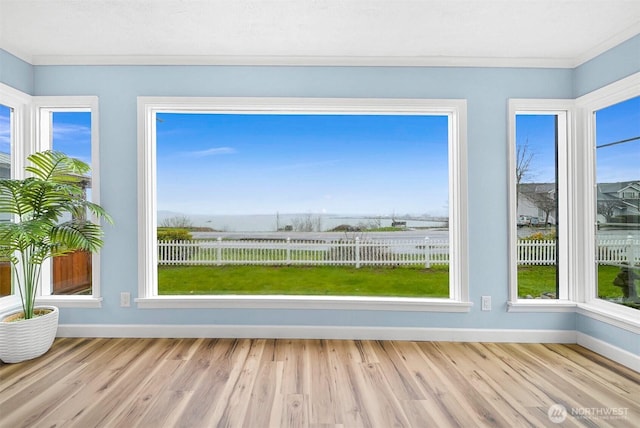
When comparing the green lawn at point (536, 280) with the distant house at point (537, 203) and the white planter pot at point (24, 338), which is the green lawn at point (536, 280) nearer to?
the distant house at point (537, 203)

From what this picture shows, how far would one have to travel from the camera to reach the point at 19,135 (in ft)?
8.60

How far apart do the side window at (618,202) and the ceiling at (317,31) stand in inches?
23.7

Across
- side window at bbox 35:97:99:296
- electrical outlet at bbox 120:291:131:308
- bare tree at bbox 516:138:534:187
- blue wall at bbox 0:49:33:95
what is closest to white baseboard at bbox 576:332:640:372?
bare tree at bbox 516:138:534:187

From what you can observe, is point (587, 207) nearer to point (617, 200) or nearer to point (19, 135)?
point (617, 200)

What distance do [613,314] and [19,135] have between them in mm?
5171

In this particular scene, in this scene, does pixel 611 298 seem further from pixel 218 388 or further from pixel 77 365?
pixel 77 365

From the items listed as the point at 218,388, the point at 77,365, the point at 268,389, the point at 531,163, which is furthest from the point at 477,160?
the point at 77,365

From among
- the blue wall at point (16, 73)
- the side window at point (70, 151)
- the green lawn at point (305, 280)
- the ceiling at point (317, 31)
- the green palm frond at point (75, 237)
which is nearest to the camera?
the ceiling at point (317, 31)

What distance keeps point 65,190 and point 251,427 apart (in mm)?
2160

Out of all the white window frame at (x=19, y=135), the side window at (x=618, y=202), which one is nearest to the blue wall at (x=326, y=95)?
the white window frame at (x=19, y=135)

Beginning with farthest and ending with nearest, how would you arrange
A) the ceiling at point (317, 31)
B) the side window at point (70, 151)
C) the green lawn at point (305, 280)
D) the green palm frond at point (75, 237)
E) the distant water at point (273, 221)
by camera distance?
the distant water at point (273, 221)
the green lawn at point (305, 280)
the side window at point (70, 151)
the green palm frond at point (75, 237)
the ceiling at point (317, 31)

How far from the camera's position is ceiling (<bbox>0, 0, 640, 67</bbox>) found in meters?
1.98

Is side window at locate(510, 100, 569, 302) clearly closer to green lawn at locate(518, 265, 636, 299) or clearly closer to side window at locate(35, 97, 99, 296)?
green lawn at locate(518, 265, 636, 299)

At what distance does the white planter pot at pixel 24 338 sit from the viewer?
7.21 ft
